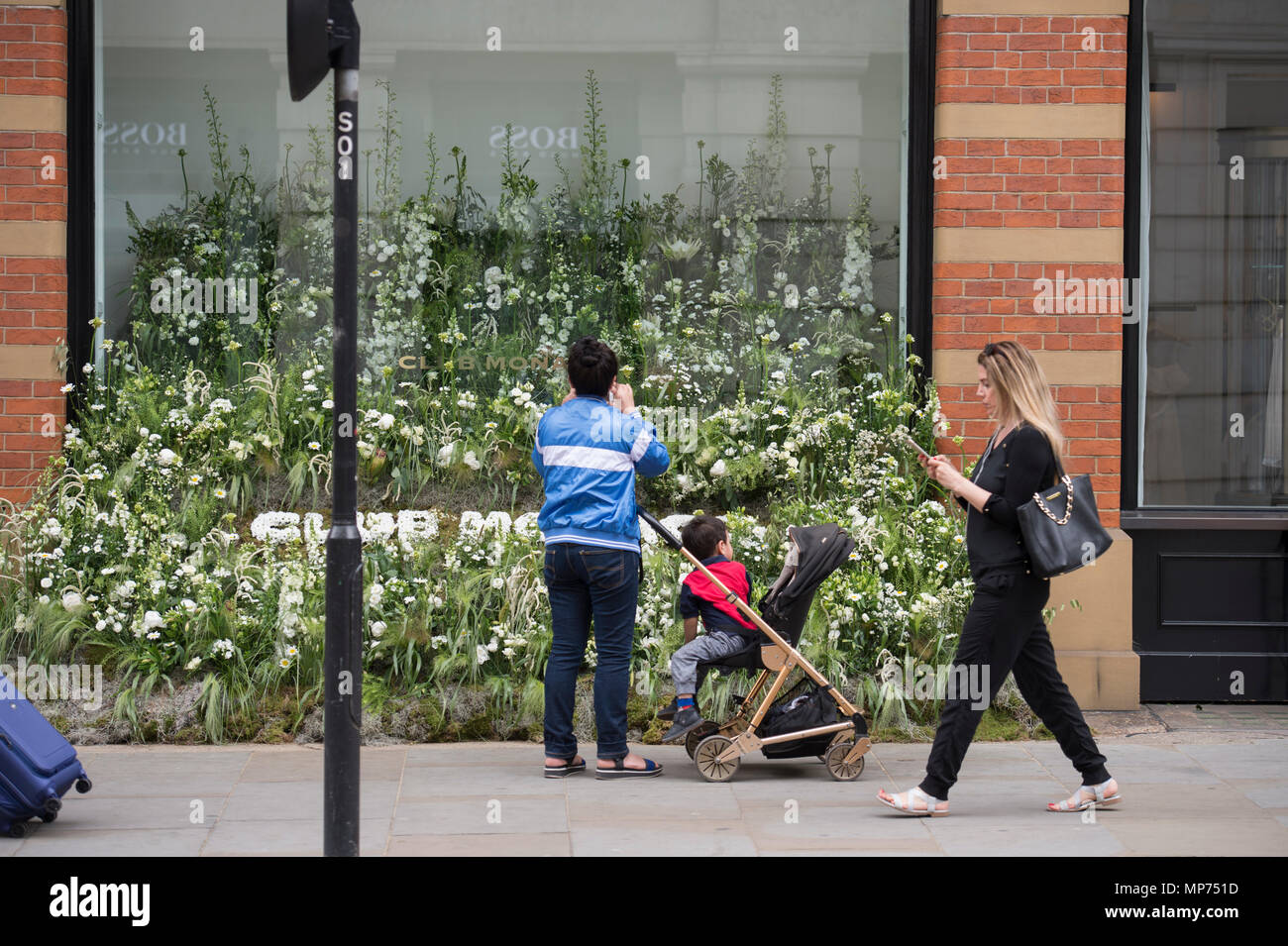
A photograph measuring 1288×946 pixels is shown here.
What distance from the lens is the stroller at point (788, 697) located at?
239 inches

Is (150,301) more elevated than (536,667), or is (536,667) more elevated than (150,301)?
(150,301)

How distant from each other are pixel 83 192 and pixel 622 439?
4208 mm

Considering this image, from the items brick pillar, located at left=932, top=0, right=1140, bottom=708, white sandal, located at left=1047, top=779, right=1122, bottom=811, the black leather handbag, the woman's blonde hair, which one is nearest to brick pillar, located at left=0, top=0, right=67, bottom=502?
brick pillar, located at left=932, top=0, right=1140, bottom=708

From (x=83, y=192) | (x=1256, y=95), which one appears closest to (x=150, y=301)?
(x=83, y=192)

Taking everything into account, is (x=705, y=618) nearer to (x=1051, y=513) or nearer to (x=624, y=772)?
(x=624, y=772)

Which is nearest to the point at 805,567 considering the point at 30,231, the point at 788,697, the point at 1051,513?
the point at 788,697

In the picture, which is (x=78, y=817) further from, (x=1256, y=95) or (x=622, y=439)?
(x=1256, y=95)

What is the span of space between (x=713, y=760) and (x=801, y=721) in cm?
42

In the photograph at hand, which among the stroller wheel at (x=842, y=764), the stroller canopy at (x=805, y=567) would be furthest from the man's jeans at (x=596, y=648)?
the stroller wheel at (x=842, y=764)

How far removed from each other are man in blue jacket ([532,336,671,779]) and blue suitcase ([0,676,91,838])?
2.01 m

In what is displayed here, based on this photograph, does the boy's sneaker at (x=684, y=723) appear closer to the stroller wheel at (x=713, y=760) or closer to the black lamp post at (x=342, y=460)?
the stroller wheel at (x=713, y=760)

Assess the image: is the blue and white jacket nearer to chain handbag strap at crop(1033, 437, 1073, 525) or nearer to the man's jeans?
the man's jeans

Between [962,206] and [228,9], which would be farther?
[228,9]

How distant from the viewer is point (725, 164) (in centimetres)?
890
